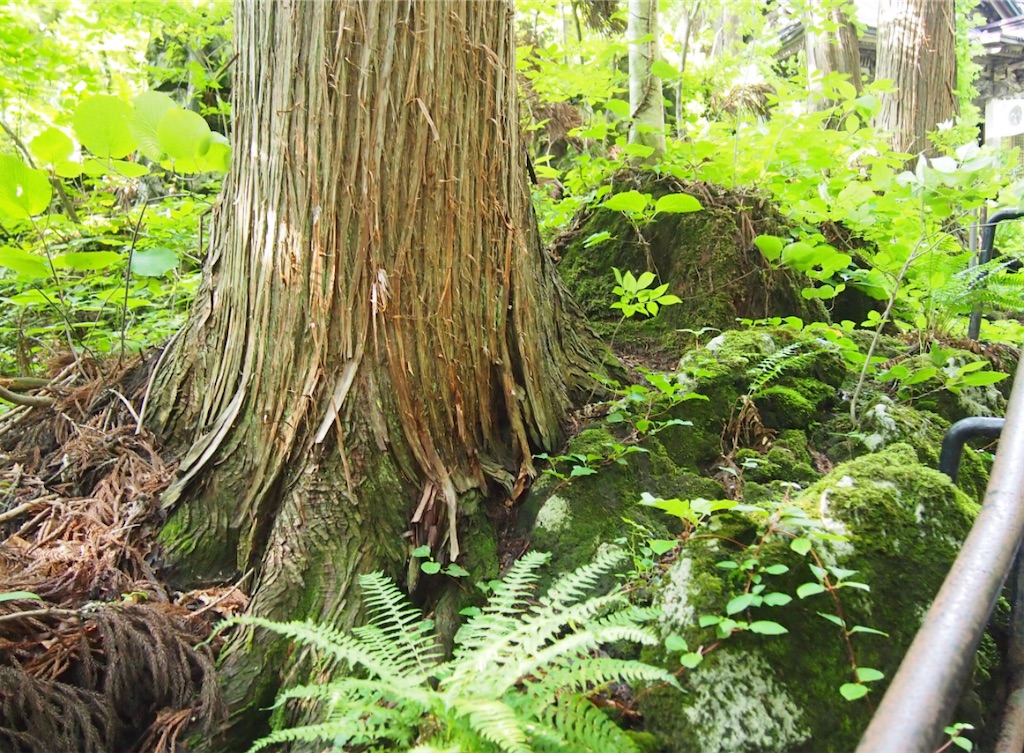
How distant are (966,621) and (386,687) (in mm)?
1037

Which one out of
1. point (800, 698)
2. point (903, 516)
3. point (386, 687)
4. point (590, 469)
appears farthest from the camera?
point (590, 469)

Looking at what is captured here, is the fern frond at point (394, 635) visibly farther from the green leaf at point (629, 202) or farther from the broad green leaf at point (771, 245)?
the broad green leaf at point (771, 245)

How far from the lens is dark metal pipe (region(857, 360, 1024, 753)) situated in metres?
0.65

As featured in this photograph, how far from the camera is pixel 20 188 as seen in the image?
212 cm

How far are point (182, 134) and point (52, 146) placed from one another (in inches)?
19.8

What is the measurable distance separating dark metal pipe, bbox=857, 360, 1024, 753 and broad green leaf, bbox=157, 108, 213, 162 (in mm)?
2438

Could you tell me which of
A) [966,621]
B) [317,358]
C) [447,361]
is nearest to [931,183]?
[447,361]

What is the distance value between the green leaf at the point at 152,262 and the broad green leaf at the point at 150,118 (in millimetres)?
377

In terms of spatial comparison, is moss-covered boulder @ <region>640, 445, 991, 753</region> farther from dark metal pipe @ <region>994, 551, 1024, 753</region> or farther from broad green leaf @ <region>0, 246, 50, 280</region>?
broad green leaf @ <region>0, 246, 50, 280</region>

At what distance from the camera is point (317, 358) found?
7.15 ft

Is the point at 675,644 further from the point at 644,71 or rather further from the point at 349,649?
the point at 644,71

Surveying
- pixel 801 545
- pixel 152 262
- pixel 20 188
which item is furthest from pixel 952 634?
pixel 20 188

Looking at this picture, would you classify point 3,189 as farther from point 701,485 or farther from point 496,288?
point 701,485

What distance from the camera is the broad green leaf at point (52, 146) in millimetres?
2234
